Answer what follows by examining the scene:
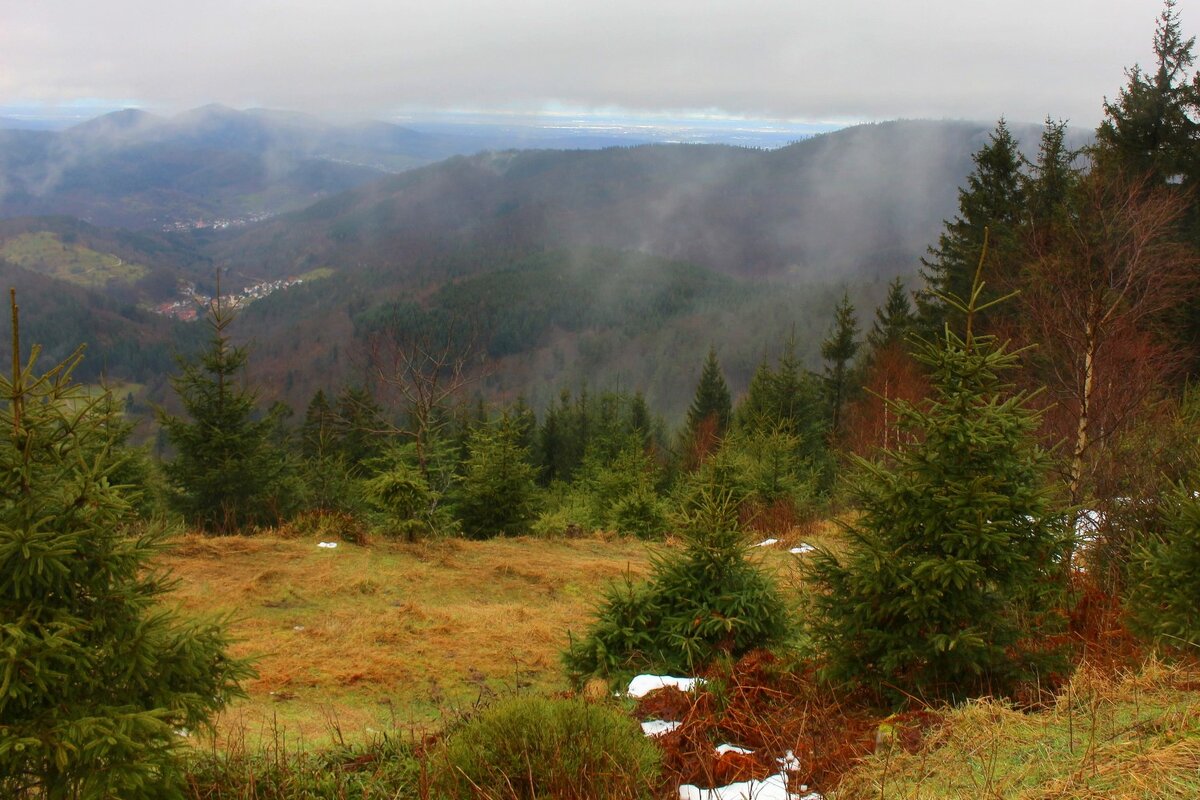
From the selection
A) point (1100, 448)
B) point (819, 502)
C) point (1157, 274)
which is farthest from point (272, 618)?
point (819, 502)

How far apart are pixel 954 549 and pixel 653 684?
2.65m

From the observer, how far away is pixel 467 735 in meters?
4.03

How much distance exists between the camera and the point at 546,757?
3801 mm

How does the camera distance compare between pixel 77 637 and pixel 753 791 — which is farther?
pixel 753 791

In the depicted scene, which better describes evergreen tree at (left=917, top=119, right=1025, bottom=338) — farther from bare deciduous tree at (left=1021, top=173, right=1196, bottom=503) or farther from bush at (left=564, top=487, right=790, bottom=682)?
bush at (left=564, top=487, right=790, bottom=682)

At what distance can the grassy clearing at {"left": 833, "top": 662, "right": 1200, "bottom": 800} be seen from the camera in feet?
10.1

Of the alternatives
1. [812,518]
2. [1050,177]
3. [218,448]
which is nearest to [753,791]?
[812,518]

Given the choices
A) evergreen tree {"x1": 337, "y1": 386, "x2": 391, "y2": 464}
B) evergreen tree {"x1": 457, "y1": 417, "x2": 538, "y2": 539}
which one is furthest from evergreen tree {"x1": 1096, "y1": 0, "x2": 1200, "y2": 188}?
evergreen tree {"x1": 337, "y1": 386, "x2": 391, "y2": 464}

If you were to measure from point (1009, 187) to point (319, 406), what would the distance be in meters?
35.6

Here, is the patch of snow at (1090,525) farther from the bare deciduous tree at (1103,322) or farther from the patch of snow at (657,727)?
the patch of snow at (657,727)

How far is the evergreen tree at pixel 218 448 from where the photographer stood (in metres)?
16.0

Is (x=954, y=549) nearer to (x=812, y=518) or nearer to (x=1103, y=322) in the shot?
(x=1103, y=322)

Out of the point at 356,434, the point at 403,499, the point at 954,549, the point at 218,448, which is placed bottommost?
the point at 356,434

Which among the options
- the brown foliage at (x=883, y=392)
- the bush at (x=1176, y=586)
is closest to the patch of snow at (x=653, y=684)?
the bush at (x=1176, y=586)
